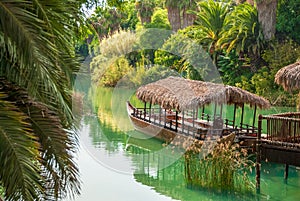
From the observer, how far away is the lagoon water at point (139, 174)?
28.7 feet

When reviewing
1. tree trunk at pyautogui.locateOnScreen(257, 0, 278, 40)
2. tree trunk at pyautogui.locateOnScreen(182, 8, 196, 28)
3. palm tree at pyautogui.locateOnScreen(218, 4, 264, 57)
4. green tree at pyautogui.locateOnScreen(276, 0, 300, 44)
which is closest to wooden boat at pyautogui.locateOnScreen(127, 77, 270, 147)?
palm tree at pyautogui.locateOnScreen(218, 4, 264, 57)

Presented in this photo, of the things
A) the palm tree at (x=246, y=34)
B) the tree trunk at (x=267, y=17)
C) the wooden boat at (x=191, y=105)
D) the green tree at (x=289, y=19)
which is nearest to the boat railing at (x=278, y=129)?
the wooden boat at (x=191, y=105)

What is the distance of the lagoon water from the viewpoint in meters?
8.76

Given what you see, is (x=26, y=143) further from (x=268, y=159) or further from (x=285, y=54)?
(x=285, y=54)

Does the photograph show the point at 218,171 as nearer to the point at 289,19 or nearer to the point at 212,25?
the point at 289,19

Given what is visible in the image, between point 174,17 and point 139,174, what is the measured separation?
25.8 meters

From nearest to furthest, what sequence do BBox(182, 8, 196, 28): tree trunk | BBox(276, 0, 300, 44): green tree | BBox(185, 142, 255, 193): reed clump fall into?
BBox(185, 142, 255, 193): reed clump, BBox(276, 0, 300, 44): green tree, BBox(182, 8, 196, 28): tree trunk

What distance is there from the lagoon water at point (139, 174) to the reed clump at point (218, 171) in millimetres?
149

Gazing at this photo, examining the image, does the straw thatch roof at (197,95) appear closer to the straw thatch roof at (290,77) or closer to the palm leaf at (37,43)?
the straw thatch roof at (290,77)

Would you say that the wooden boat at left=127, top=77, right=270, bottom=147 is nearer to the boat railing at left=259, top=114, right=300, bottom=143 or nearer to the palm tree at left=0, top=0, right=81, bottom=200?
the boat railing at left=259, top=114, right=300, bottom=143

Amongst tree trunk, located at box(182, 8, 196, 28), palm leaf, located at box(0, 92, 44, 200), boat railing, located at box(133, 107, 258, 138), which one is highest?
tree trunk, located at box(182, 8, 196, 28)

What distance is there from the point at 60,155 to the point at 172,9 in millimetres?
32042

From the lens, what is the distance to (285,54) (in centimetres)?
2500

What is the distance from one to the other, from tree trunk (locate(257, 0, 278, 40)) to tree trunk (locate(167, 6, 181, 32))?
907cm
